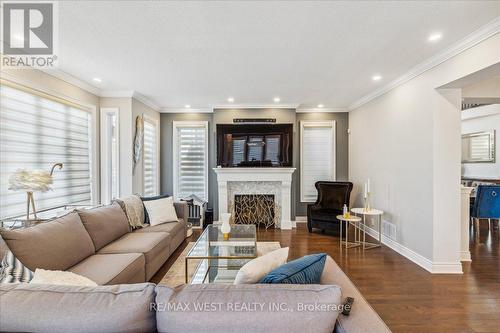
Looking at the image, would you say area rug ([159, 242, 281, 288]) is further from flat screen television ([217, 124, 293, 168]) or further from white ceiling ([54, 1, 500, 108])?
white ceiling ([54, 1, 500, 108])

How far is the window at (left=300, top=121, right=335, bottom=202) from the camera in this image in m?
5.64

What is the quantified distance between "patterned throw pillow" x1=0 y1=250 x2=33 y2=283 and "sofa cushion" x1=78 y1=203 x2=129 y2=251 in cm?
98

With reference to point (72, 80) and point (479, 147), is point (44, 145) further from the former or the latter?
point (479, 147)

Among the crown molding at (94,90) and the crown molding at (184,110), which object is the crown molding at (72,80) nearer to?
the crown molding at (94,90)

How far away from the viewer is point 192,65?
3.11 metres

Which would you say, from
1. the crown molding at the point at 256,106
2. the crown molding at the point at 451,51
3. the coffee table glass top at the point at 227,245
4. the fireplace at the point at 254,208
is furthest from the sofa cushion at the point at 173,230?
the crown molding at the point at 451,51

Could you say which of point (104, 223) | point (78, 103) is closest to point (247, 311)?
point (104, 223)

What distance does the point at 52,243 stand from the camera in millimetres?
1980

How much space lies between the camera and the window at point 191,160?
5637 mm

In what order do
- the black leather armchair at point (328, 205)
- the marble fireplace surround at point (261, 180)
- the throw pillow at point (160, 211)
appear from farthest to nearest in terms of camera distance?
the marble fireplace surround at point (261, 180) → the black leather armchair at point (328, 205) → the throw pillow at point (160, 211)

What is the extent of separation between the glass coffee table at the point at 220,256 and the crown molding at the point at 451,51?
3.08 meters

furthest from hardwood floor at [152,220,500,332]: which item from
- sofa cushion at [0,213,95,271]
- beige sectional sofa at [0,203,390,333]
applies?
beige sectional sofa at [0,203,390,333]

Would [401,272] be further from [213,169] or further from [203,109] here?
[203,109]

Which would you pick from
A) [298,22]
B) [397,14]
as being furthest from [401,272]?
[298,22]
